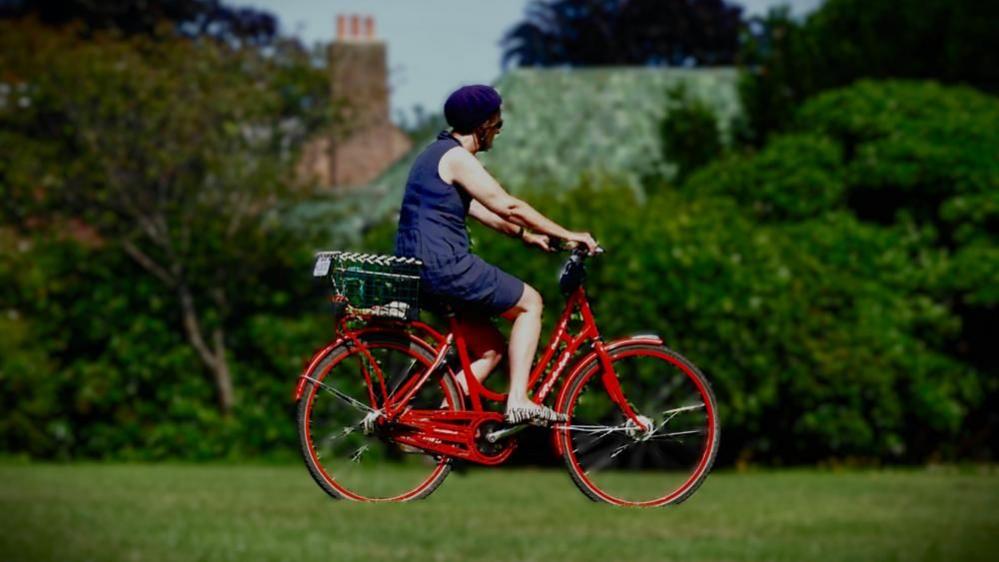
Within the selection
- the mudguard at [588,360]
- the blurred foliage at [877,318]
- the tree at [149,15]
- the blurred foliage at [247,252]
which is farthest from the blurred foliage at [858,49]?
the mudguard at [588,360]

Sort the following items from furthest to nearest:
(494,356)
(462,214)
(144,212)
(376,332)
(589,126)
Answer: (144,212) < (589,126) < (494,356) < (376,332) < (462,214)

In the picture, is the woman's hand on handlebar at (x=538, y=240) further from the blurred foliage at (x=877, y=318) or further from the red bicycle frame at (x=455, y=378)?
the blurred foliage at (x=877, y=318)

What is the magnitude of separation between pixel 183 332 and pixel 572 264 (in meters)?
90.4

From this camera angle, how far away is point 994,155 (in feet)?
95.2

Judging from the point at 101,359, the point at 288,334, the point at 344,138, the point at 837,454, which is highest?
the point at 344,138

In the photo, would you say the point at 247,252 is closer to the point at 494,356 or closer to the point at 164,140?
the point at 164,140

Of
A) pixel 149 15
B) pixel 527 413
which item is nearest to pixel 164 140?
pixel 149 15

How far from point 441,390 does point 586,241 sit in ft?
3.26

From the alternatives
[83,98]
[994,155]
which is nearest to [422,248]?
[994,155]

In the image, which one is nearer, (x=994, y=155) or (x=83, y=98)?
(x=994, y=155)

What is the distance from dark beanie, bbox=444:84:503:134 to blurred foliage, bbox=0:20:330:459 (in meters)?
70.8

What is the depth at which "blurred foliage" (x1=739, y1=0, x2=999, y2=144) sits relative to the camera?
314ft

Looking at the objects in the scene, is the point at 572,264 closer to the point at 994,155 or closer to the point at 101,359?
the point at 994,155

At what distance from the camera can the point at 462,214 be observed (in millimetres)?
5863
